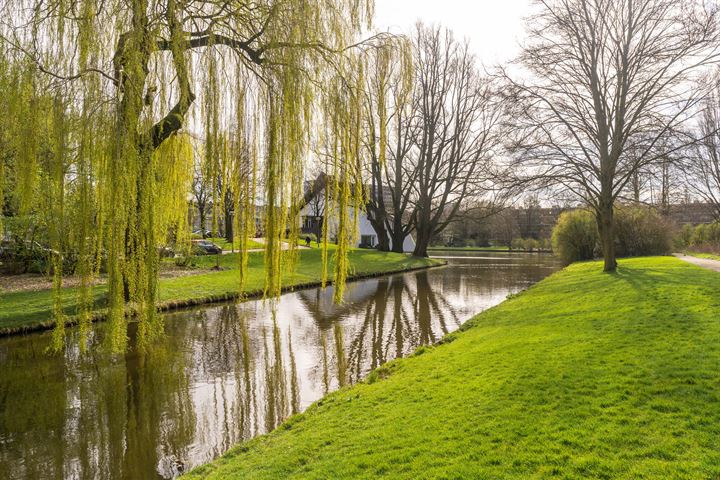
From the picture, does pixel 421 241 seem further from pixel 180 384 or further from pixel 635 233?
pixel 180 384

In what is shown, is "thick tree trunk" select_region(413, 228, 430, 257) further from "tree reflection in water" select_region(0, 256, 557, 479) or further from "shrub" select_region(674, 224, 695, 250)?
"tree reflection in water" select_region(0, 256, 557, 479)

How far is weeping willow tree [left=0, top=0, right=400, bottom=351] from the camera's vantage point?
4.53 meters

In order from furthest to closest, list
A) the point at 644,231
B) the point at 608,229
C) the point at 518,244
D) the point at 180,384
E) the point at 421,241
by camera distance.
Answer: the point at 518,244, the point at 421,241, the point at 644,231, the point at 608,229, the point at 180,384

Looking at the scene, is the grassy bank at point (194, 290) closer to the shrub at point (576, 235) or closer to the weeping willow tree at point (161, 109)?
the weeping willow tree at point (161, 109)

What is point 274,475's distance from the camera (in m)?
3.46

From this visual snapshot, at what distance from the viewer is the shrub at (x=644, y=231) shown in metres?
27.6

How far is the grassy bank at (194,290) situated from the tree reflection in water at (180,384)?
86cm

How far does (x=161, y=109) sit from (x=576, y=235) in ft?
102

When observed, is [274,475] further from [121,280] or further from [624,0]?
[624,0]

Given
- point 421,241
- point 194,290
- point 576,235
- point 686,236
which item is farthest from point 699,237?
point 194,290

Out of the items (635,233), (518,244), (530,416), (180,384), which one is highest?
(635,233)


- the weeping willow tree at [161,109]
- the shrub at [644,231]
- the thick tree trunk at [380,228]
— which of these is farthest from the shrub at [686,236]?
the weeping willow tree at [161,109]

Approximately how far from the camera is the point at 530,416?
12.5ft

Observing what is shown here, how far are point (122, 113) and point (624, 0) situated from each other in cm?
1735
